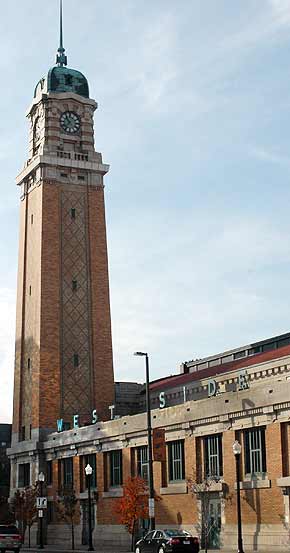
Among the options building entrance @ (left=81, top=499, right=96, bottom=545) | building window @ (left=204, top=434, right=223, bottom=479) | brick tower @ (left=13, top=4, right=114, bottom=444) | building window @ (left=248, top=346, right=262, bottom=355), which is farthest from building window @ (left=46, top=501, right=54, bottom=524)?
building window @ (left=204, top=434, right=223, bottom=479)

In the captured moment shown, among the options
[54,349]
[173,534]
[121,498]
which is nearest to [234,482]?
[173,534]

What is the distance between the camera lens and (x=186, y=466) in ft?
190

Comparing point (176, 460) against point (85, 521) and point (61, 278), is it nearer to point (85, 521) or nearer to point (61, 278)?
point (85, 521)

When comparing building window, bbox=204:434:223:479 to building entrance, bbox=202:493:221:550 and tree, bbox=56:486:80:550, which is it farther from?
tree, bbox=56:486:80:550

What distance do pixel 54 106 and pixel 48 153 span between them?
5743mm

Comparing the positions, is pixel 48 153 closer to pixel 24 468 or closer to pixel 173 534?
pixel 24 468

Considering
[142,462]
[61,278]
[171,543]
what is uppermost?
[61,278]

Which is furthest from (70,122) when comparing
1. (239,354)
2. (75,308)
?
(239,354)

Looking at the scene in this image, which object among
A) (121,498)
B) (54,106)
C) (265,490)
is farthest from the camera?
(54,106)

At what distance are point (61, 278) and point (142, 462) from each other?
92.4 feet

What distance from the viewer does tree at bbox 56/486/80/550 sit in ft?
234

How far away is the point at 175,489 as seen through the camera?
58.8 metres

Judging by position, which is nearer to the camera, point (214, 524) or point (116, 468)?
point (214, 524)

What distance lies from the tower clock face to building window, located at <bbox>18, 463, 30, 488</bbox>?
33.2m
